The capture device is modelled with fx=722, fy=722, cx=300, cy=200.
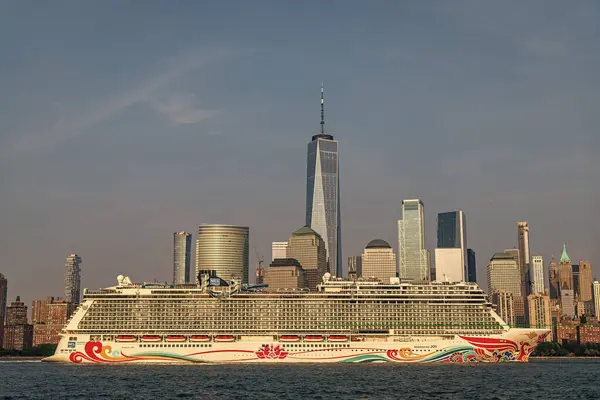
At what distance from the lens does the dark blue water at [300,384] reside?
2653 inches

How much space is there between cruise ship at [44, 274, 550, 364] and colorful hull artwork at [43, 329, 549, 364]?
0.51 ft

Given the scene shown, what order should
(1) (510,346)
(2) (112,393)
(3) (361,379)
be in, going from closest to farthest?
(2) (112,393), (3) (361,379), (1) (510,346)

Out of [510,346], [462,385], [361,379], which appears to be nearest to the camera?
[462,385]

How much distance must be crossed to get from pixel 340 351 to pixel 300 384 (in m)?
36.6

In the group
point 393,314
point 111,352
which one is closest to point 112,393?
point 111,352

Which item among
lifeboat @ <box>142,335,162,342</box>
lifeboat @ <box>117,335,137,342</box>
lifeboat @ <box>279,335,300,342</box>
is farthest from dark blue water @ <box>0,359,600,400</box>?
lifeboat @ <box>117,335,137,342</box>

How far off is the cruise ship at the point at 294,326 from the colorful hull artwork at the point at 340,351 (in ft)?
0.51

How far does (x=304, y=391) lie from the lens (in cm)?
6975

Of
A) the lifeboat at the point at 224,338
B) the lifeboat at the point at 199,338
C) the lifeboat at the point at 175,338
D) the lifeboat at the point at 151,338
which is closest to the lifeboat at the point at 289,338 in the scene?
the lifeboat at the point at 224,338

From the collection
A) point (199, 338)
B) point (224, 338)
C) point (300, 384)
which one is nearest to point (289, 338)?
point (224, 338)

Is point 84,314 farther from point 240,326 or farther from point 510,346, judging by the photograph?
point 510,346

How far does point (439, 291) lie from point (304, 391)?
191 ft

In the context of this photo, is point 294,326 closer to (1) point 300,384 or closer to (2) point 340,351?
(2) point 340,351

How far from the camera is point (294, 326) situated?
389 feet
